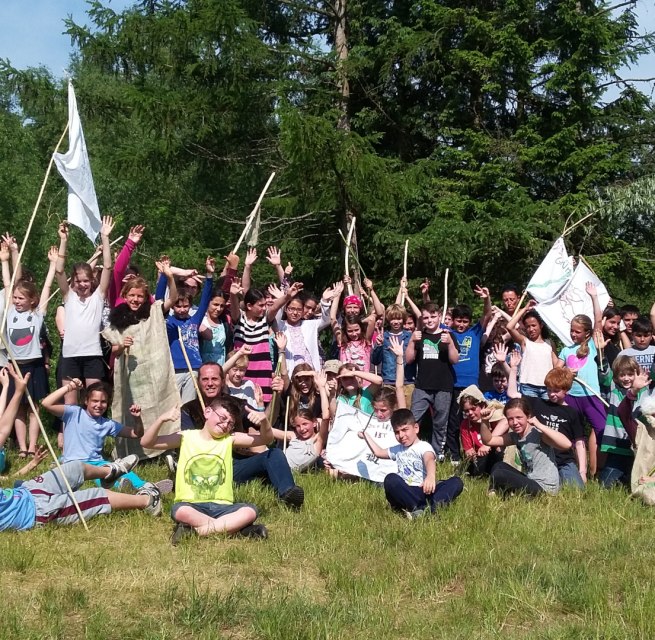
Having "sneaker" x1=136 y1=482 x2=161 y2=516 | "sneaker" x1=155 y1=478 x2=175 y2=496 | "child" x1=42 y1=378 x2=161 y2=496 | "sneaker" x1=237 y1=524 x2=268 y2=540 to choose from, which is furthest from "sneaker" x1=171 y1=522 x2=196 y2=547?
"child" x1=42 y1=378 x2=161 y2=496

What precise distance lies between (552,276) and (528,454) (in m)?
3.55

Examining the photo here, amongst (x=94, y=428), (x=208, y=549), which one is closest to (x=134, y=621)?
(x=208, y=549)

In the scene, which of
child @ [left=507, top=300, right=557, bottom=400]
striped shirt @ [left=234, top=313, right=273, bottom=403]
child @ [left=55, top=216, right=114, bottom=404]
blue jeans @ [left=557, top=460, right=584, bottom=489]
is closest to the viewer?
blue jeans @ [left=557, top=460, right=584, bottom=489]

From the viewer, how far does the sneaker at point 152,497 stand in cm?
670

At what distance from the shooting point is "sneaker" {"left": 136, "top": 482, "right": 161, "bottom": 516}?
670 cm

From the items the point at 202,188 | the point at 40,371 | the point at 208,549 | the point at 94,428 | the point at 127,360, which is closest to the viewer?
the point at 208,549

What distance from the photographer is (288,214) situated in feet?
47.5

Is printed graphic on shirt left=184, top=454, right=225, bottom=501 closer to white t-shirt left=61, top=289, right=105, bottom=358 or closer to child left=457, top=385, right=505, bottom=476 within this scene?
white t-shirt left=61, top=289, right=105, bottom=358

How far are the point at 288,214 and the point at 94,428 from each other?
303 inches

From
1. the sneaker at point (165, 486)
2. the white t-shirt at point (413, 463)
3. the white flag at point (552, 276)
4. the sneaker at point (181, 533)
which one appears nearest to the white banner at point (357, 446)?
the white t-shirt at point (413, 463)

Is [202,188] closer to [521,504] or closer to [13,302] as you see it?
[13,302]

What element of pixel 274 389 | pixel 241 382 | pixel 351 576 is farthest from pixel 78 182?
pixel 351 576

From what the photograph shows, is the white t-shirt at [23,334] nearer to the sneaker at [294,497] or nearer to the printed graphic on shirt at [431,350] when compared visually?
the sneaker at [294,497]

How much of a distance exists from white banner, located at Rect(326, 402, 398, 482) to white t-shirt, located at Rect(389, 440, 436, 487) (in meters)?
0.94
